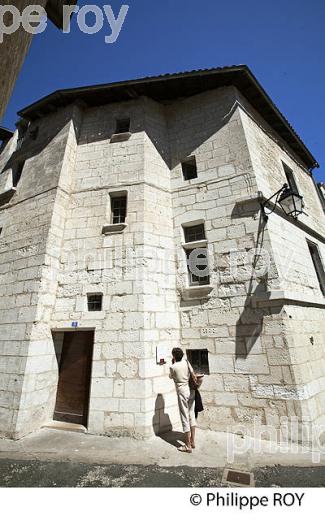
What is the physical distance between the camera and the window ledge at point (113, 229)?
5867 millimetres

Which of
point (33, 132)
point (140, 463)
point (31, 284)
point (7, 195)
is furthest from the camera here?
point (33, 132)

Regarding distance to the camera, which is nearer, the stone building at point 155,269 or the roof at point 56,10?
the stone building at point 155,269

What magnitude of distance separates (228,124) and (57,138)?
505 cm

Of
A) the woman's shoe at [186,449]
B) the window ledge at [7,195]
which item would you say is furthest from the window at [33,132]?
the woman's shoe at [186,449]

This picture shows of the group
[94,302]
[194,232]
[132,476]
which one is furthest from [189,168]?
[132,476]

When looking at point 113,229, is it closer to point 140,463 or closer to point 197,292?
point 197,292

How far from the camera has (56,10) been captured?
6070 mm

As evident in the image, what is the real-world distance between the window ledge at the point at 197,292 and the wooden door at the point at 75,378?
226 cm

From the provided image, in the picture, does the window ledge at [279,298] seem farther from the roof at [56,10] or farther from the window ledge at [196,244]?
the roof at [56,10]

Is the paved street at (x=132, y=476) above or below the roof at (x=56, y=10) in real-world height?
below

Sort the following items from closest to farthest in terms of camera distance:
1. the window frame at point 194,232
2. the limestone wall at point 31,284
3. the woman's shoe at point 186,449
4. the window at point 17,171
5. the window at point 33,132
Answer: the woman's shoe at point 186,449, the limestone wall at point 31,284, the window frame at point 194,232, the window at point 17,171, the window at point 33,132

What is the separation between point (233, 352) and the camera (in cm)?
485

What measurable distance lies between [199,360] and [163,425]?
140cm
